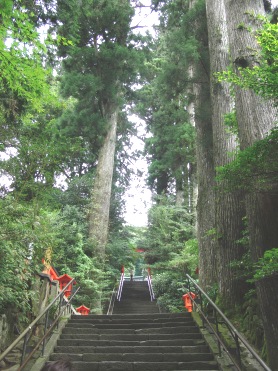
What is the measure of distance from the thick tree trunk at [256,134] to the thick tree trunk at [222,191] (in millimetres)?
668

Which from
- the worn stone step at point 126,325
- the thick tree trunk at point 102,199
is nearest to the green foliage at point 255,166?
the worn stone step at point 126,325

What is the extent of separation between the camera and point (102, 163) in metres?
13.2

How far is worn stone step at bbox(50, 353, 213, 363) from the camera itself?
4.79 metres

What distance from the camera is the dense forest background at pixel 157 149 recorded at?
3789 mm

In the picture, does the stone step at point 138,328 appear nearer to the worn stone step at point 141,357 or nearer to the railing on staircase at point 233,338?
the railing on staircase at point 233,338

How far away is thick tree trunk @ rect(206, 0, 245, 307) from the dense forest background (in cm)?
2

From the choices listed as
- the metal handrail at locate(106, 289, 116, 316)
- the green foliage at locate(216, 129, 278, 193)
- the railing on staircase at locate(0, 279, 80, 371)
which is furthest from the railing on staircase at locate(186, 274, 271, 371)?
the metal handrail at locate(106, 289, 116, 316)

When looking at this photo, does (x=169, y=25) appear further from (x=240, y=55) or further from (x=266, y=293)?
(x=266, y=293)

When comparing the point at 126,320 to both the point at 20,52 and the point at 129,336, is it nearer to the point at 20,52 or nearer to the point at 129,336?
the point at 129,336

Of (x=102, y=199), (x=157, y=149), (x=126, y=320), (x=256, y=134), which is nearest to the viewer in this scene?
(x=256, y=134)

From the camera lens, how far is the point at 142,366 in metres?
4.59

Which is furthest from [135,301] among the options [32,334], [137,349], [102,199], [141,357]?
[141,357]

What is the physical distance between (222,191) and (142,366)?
8.73ft

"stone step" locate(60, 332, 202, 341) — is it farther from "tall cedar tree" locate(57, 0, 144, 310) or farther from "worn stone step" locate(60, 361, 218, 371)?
"tall cedar tree" locate(57, 0, 144, 310)
